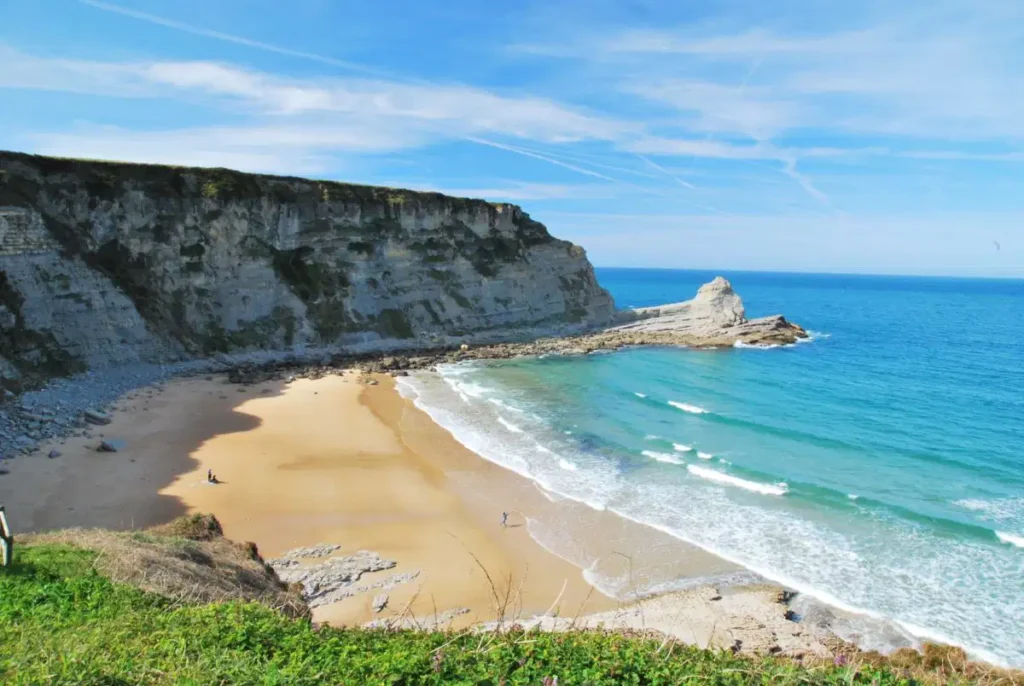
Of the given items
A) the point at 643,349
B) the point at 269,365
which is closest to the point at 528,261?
the point at 643,349

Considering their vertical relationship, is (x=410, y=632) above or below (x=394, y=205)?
below

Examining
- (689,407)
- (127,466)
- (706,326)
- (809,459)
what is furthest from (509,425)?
(706,326)

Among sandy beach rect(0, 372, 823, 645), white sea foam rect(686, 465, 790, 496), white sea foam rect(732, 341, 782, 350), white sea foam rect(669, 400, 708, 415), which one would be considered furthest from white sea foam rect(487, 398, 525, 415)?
white sea foam rect(732, 341, 782, 350)

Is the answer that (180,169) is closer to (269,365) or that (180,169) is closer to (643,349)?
(269,365)

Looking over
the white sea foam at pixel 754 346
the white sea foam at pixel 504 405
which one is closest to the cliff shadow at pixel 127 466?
the white sea foam at pixel 504 405

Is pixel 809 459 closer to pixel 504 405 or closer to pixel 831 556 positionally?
pixel 831 556

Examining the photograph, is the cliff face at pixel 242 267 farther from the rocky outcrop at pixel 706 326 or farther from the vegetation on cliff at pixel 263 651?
the vegetation on cliff at pixel 263 651
